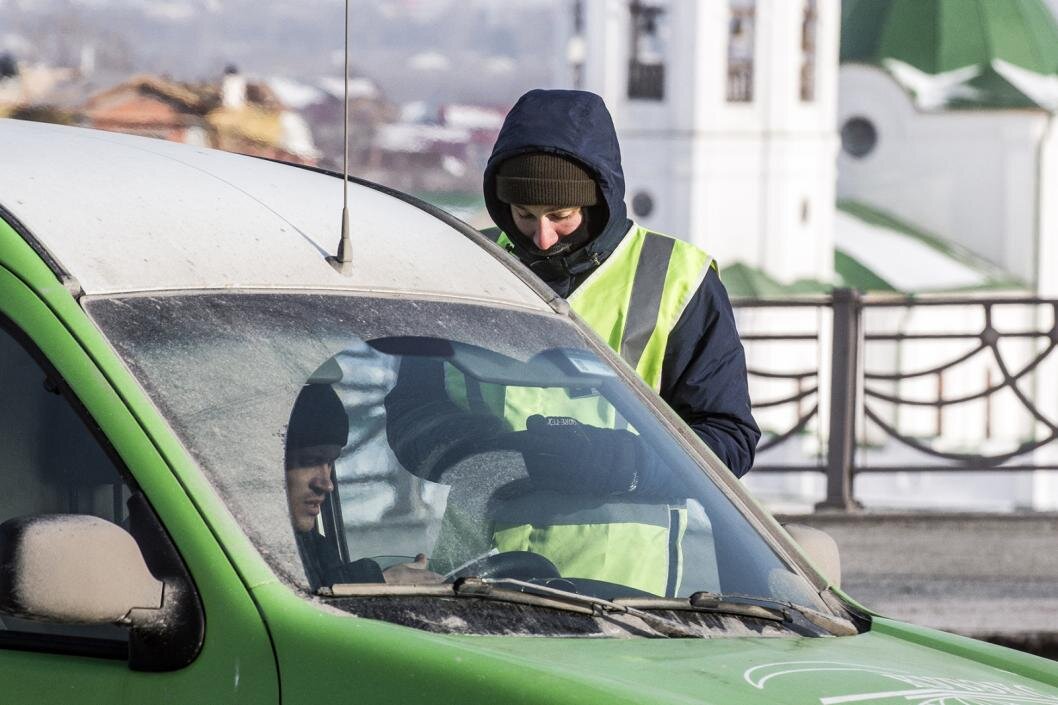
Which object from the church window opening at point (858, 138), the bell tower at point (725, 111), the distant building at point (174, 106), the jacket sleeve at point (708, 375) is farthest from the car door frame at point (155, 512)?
the church window opening at point (858, 138)

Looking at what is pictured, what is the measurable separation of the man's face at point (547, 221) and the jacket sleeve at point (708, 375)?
0.83ft

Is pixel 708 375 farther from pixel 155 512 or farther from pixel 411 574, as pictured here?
pixel 155 512

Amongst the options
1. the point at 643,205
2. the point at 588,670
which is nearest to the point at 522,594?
the point at 588,670

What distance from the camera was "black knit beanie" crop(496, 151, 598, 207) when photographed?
136 inches

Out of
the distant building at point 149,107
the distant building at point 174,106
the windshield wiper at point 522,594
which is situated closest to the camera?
the windshield wiper at point 522,594

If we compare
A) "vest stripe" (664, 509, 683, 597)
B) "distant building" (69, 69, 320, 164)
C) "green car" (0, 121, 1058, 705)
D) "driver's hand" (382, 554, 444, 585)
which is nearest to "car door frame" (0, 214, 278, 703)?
"green car" (0, 121, 1058, 705)

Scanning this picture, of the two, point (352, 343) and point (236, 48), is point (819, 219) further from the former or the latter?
point (352, 343)

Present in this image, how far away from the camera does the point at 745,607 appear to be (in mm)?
2516

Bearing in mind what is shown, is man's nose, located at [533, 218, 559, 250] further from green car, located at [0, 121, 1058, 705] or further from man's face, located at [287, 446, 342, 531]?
man's face, located at [287, 446, 342, 531]

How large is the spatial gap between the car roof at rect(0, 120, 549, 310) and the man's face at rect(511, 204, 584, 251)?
46cm

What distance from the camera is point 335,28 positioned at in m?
56.1

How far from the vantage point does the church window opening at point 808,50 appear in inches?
2562

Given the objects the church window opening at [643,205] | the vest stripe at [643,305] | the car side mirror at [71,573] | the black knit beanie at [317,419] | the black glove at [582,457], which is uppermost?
the church window opening at [643,205]

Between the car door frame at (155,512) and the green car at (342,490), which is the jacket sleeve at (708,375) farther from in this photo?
the car door frame at (155,512)
